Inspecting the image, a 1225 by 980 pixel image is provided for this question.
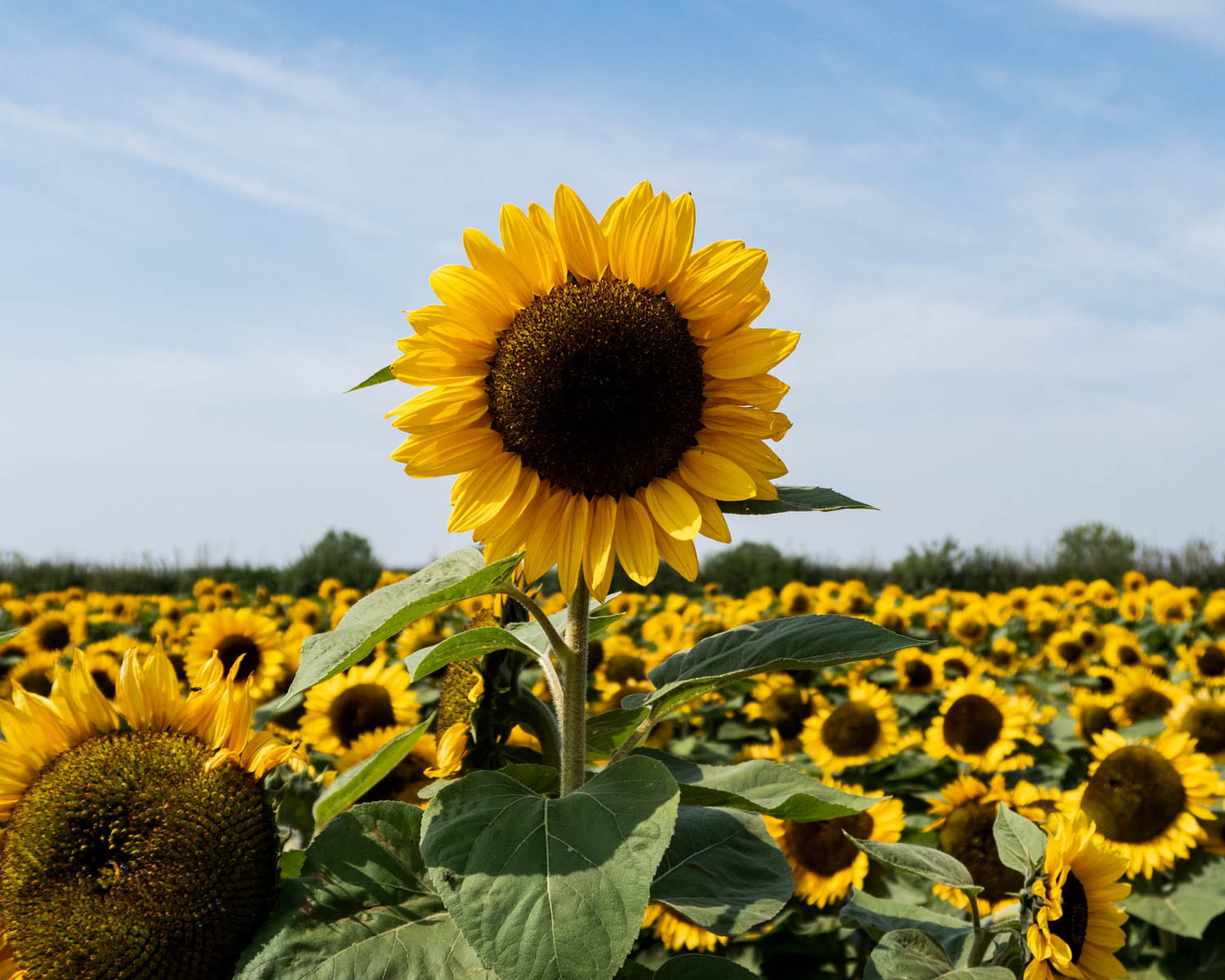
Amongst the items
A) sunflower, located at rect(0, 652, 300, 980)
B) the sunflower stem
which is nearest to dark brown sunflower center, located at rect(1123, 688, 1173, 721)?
the sunflower stem

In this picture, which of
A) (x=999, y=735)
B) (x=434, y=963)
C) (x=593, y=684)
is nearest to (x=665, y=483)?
(x=434, y=963)

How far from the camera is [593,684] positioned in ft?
17.5

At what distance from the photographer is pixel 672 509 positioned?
1644 mm

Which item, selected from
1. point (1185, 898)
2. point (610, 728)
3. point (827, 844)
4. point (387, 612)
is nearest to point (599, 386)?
point (387, 612)

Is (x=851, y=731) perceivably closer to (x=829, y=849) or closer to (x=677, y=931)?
(x=829, y=849)

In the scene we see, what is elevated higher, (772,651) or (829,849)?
(772,651)

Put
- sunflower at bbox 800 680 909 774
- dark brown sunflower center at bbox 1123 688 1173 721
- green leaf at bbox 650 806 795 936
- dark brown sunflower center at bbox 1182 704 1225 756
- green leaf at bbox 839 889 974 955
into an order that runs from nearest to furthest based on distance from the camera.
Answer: green leaf at bbox 650 806 795 936
green leaf at bbox 839 889 974 955
dark brown sunflower center at bbox 1182 704 1225 756
sunflower at bbox 800 680 909 774
dark brown sunflower center at bbox 1123 688 1173 721

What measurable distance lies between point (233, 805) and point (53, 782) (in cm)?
32

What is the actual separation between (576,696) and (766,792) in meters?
0.38

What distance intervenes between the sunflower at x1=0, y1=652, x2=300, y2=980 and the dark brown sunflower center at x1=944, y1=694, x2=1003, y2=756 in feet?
11.0

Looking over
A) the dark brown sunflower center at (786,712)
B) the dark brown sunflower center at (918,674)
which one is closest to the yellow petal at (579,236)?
the dark brown sunflower center at (786,712)

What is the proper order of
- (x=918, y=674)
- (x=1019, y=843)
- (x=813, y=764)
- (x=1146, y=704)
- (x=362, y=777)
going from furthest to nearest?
(x=918, y=674), (x=1146, y=704), (x=813, y=764), (x=1019, y=843), (x=362, y=777)

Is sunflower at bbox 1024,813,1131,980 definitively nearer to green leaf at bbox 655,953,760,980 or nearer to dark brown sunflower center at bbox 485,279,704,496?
green leaf at bbox 655,953,760,980

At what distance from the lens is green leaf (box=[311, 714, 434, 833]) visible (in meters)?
1.65
